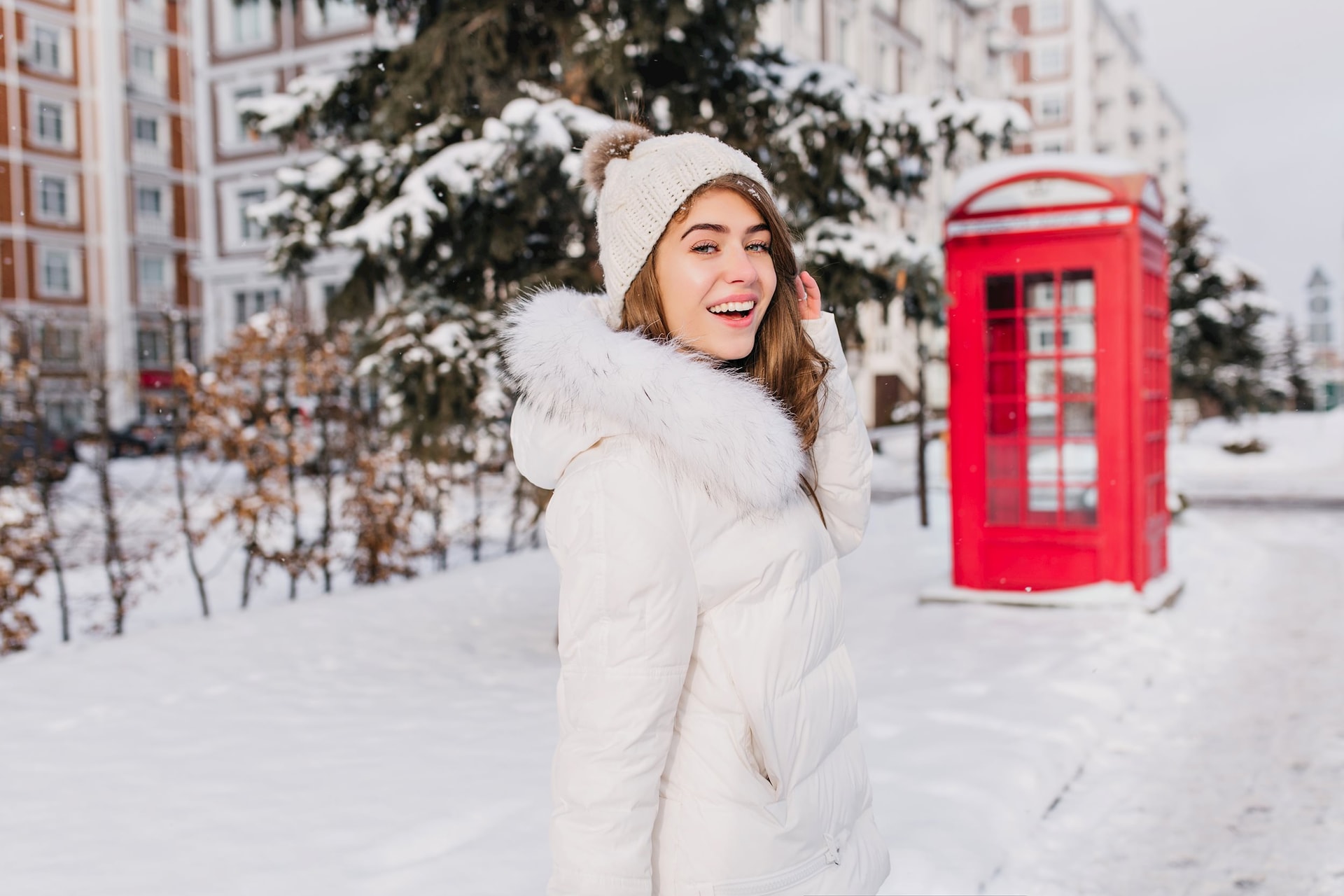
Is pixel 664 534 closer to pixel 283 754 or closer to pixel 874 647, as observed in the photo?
pixel 283 754

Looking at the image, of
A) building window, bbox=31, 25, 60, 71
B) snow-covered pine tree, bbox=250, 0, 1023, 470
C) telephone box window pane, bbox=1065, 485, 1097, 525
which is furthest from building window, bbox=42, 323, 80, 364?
building window, bbox=31, 25, 60, 71

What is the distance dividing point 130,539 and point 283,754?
10023 mm

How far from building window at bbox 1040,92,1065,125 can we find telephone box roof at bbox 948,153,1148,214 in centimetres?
5044

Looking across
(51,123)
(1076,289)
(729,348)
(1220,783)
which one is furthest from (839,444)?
(51,123)

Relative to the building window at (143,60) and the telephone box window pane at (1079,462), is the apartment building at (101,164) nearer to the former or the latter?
the building window at (143,60)

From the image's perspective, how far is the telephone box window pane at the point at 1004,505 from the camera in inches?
272

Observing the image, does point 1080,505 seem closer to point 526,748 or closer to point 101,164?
point 526,748

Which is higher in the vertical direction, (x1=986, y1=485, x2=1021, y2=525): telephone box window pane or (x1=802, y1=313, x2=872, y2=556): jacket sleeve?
(x1=802, y1=313, x2=872, y2=556): jacket sleeve

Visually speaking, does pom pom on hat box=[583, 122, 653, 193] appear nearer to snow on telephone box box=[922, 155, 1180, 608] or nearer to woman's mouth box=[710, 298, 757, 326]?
woman's mouth box=[710, 298, 757, 326]

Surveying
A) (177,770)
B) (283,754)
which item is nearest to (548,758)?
(283,754)

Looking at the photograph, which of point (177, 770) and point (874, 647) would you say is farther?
point (874, 647)

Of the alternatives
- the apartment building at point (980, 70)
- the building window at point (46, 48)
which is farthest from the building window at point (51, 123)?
the apartment building at point (980, 70)

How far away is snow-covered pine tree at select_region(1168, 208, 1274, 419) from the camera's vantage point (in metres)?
26.6

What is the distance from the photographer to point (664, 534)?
5.08ft
